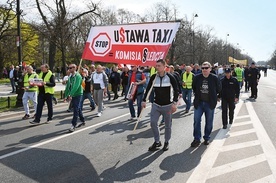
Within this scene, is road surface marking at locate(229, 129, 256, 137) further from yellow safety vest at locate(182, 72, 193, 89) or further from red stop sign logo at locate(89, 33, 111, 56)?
red stop sign logo at locate(89, 33, 111, 56)

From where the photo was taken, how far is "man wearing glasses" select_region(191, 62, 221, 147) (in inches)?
260

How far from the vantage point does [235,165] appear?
5262 millimetres

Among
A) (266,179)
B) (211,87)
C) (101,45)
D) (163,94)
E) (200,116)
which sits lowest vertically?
(266,179)

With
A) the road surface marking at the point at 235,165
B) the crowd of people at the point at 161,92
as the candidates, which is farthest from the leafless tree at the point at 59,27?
the road surface marking at the point at 235,165

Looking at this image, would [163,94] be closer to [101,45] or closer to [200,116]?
[200,116]

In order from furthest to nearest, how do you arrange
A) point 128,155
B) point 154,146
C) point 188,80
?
point 188,80
point 154,146
point 128,155

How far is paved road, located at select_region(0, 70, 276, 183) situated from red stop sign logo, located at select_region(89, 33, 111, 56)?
2235 mm

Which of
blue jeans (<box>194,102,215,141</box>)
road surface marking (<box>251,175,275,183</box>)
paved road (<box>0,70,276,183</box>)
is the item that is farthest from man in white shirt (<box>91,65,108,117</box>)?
road surface marking (<box>251,175,275,183</box>)

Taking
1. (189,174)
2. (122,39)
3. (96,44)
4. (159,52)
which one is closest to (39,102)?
(96,44)

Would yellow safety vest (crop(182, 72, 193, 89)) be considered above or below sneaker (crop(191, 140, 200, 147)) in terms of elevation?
above

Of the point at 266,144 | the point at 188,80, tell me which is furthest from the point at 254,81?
the point at 266,144

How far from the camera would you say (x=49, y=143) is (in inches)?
267

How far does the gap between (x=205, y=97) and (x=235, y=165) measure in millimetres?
1836

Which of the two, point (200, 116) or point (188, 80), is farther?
point (188, 80)
